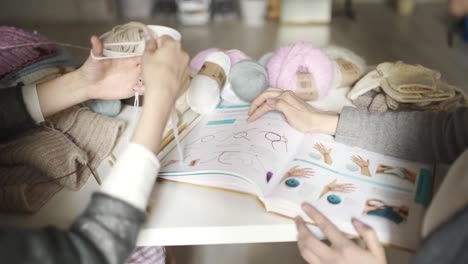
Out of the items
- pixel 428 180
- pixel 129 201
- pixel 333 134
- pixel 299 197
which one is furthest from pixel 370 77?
pixel 129 201

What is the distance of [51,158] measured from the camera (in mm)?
717

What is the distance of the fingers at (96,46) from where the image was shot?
0.74 meters

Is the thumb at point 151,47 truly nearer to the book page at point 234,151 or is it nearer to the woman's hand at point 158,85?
the woman's hand at point 158,85

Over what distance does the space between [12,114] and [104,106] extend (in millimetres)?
172

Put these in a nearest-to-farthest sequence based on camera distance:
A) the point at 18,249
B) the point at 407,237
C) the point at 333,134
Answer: the point at 18,249 < the point at 407,237 < the point at 333,134

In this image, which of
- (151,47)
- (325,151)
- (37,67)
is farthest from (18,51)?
(325,151)

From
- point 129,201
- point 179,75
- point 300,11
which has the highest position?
point 179,75

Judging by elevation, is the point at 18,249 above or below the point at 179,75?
below

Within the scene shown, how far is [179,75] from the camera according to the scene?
2.08 ft

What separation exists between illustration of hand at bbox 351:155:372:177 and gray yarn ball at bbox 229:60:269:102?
0.94 ft

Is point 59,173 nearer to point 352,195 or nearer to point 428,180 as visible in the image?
point 352,195

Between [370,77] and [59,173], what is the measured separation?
670mm

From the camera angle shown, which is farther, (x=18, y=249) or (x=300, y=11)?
(x=300, y=11)

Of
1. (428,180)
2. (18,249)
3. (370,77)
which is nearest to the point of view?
(18,249)
